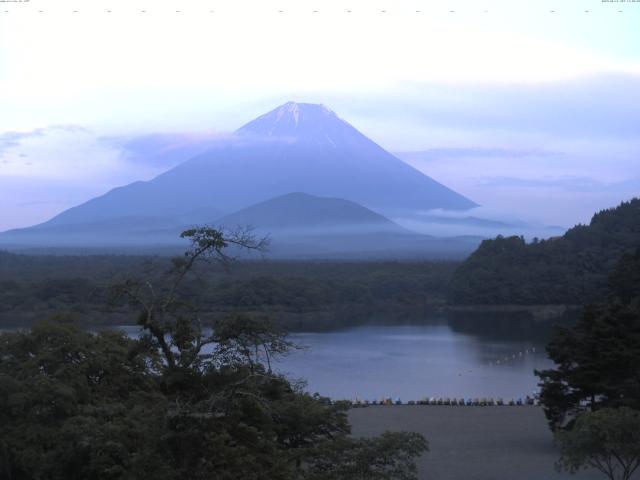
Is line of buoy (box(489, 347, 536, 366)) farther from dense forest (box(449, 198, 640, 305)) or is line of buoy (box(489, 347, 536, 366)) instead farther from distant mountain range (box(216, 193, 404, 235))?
distant mountain range (box(216, 193, 404, 235))

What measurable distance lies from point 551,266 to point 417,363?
23656mm

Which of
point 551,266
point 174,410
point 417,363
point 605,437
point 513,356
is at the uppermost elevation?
point 551,266

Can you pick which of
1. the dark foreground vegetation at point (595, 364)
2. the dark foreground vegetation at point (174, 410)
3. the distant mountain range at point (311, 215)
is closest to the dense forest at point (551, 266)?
the dark foreground vegetation at point (595, 364)

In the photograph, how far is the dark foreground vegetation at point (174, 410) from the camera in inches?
220

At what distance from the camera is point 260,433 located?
621cm

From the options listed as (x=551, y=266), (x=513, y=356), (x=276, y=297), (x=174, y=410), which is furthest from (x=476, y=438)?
(x=551, y=266)

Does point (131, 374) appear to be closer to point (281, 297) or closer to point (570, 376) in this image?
point (570, 376)

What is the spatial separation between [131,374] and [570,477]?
17.2 feet

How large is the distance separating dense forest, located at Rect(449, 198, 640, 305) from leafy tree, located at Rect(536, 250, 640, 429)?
2897 cm

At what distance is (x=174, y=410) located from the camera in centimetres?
546

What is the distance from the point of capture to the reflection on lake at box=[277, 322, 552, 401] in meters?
20.4

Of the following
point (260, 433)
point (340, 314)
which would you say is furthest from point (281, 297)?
point (260, 433)

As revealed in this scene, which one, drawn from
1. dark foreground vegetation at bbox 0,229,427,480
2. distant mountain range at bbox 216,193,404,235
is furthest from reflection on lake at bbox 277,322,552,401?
distant mountain range at bbox 216,193,404,235

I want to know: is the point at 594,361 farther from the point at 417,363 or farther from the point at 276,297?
the point at 276,297
